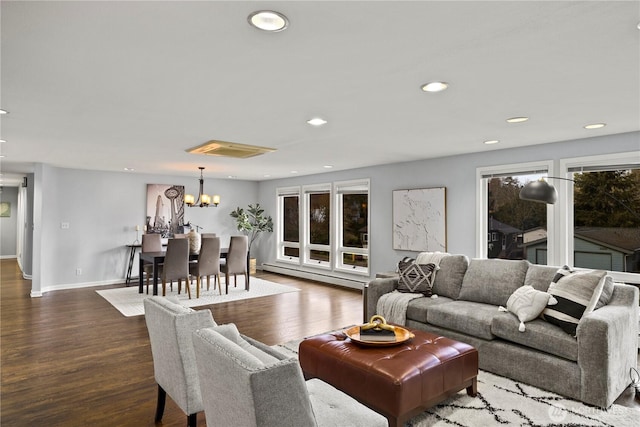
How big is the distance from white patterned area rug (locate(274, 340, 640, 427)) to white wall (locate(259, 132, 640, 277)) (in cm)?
262

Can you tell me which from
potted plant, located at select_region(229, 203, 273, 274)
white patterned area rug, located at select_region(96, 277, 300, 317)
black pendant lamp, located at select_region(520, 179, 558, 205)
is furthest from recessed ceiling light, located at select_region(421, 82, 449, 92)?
potted plant, located at select_region(229, 203, 273, 274)

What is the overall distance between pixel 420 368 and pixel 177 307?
1.59 metres

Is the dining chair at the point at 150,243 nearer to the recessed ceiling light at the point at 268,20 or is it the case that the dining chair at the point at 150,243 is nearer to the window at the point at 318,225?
the window at the point at 318,225

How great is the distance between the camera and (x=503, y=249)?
518 cm

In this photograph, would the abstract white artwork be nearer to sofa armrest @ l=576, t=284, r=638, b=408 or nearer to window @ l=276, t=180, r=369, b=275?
window @ l=276, t=180, r=369, b=275

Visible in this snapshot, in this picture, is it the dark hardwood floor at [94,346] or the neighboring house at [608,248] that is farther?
the neighboring house at [608,248]

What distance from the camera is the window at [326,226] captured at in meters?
7.45

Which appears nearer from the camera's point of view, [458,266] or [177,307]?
[177,307]

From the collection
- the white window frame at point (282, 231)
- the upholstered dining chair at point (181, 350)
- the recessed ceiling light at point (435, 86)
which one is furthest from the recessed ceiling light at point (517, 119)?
the white window frame at point (282, 231)

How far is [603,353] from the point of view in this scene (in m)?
2.67

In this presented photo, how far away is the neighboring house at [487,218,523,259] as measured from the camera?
504 cm

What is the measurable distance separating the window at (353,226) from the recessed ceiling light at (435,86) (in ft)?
14.4

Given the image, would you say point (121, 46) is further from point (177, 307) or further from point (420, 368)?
point (420, 368)

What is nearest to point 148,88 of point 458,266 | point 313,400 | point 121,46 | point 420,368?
point 121,46
